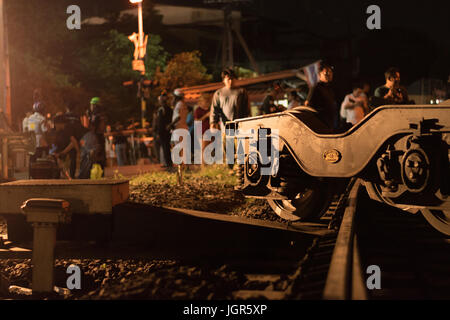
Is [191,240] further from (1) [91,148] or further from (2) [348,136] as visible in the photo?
(1) [91,148]

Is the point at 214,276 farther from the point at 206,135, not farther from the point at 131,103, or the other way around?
the point at 131,103

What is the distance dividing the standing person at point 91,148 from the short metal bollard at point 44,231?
5709 millimetres

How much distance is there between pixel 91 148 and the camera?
33.8 ft

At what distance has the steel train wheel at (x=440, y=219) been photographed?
549 cm

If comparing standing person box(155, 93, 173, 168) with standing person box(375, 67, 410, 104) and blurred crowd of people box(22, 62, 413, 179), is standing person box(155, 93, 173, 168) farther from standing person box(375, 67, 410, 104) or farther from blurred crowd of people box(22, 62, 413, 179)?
standing person box(375, 67, 410, 104)

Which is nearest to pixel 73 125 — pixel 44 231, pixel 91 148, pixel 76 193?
pixel 91 148

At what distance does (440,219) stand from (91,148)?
22.5ft

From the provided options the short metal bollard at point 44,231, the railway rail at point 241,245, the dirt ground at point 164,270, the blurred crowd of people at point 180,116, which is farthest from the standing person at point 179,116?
the short metal bollard at point 44,231

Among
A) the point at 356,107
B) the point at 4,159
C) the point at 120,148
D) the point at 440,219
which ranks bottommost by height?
the point at 440,219

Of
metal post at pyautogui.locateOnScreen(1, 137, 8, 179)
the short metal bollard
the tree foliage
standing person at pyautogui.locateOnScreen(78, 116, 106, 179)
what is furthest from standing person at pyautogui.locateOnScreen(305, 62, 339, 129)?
the tree foliage

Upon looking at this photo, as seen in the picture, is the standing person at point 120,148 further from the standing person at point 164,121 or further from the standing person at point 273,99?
the standing person at point 273,99

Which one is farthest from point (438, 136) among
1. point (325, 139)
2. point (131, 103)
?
point (131, 103)

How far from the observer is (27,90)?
31.7 metres

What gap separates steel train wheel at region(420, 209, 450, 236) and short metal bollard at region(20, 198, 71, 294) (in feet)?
12.3
